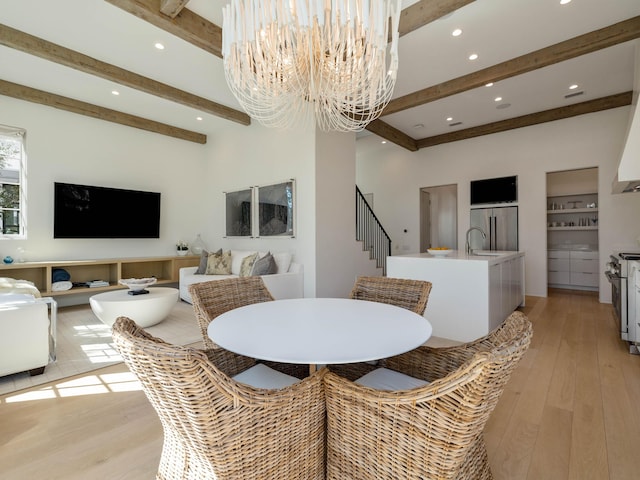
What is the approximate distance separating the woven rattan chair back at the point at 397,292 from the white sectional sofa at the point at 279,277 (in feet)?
6.31

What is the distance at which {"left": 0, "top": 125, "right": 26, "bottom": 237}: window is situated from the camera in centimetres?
444

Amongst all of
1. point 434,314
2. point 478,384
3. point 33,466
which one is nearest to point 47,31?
point 33,466

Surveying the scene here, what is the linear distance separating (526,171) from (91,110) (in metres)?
7.30

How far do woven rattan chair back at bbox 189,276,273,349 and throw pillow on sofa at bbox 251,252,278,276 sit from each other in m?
2.11

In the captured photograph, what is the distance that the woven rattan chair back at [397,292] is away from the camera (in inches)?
75.1

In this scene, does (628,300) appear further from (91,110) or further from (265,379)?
(91,110)

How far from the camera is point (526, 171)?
5617mm

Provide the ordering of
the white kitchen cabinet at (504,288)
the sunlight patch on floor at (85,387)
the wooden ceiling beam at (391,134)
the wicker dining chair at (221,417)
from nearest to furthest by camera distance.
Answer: the wicker dining chair at (221,417)
the sunlight patch on floor at (85,387)
the white kitchen cabinet at (504,288)
the wooden ceiling beam at (391,134)

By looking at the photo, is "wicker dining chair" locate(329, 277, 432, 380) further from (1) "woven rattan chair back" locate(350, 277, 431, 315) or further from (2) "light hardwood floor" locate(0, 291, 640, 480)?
(2) "light hardwood floor" locate(0, 291, 640, 480)

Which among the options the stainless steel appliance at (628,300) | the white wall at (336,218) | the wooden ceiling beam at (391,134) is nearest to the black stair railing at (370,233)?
the white wall at (336,218)

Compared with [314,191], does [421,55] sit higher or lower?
higher

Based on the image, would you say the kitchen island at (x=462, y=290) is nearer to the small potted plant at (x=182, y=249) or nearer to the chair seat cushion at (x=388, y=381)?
the chair seat cushion at (x=388, y=381)

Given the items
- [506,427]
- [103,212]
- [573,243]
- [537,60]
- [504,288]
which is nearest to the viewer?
[506,427]

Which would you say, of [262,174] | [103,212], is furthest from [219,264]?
[103,212]
